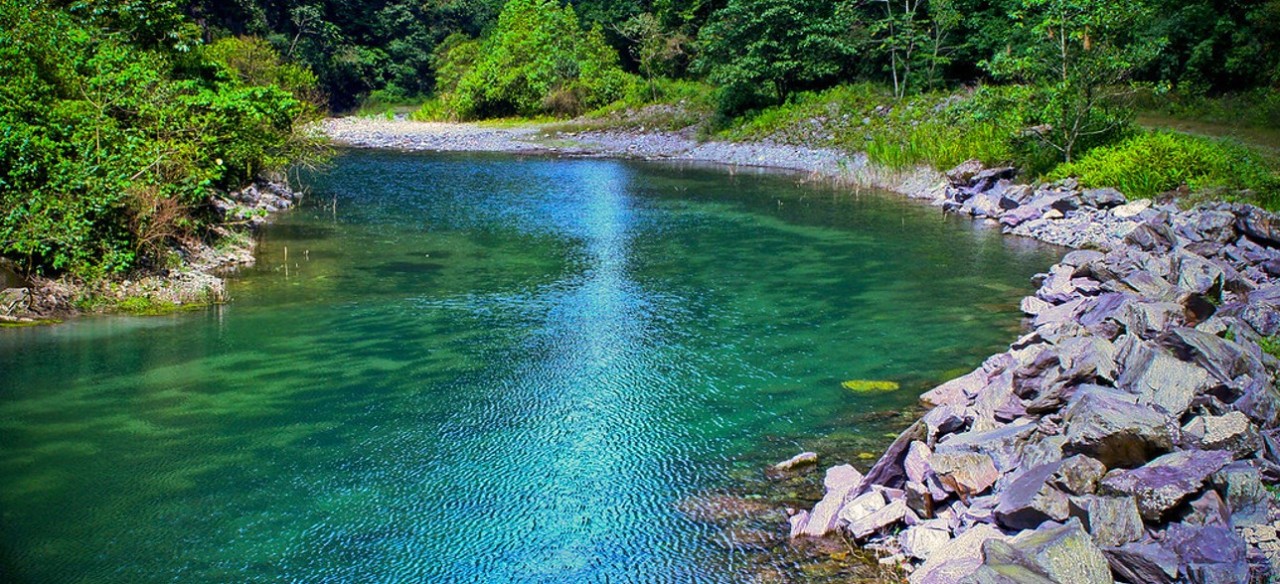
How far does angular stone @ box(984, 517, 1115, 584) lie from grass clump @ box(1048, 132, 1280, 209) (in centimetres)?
1647

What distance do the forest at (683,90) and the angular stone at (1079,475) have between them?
1375 centimetres

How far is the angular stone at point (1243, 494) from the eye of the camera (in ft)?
20.7

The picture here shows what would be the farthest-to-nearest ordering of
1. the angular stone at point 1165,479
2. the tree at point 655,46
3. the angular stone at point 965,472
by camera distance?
the tree at point 655,46 → the angular stone at point 965,472 → the angular stone at point 1165,479

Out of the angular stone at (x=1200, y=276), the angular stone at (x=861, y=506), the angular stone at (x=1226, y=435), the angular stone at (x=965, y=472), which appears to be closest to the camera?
the angular stone at (x=1226, y=435)

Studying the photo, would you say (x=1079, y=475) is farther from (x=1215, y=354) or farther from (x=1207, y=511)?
(x=1215, y=354)

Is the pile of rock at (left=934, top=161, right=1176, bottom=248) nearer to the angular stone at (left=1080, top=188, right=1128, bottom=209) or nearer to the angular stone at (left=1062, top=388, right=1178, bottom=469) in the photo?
the angular stone at (left=1080, top=188, right=1128, bottom=209)

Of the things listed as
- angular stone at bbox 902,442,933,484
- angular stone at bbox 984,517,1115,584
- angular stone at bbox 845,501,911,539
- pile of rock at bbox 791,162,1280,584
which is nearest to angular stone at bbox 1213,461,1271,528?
pile of rock at bbox 791,162,1280,584

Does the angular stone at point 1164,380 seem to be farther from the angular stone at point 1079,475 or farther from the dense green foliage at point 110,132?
the dense green foliage at point 110,132

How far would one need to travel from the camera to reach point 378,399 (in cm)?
1132

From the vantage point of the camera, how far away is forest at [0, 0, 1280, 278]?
15.5 meters

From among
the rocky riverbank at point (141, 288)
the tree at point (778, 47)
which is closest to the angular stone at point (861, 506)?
the rocky riverbank at point (141, 288)

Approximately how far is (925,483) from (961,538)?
33.3 inches

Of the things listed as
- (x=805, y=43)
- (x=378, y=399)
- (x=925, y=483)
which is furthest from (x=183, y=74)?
(x=805, y=43)

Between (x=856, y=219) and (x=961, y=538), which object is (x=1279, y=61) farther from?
(x=961, y=538)
